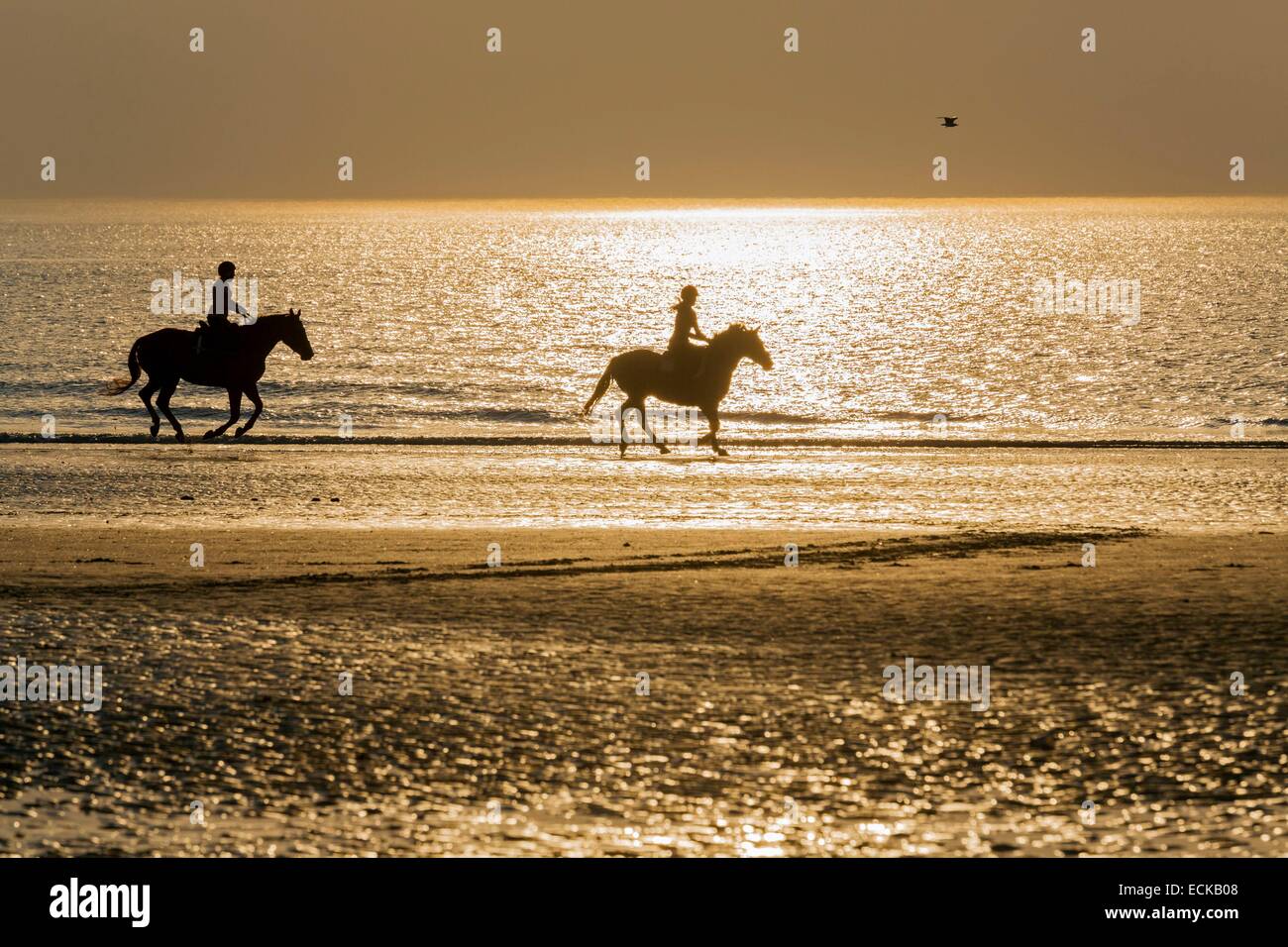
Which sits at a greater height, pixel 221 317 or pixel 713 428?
pixel 221 317

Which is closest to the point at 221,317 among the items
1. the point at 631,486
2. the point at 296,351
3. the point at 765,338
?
the point at 296,351

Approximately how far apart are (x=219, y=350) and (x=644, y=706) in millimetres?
18298

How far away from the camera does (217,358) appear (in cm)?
2720

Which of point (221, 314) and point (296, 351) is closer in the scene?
point (221, 314)

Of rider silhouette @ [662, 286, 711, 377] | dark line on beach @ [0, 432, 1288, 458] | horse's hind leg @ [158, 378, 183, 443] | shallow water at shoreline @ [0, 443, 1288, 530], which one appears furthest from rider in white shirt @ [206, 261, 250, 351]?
rider silhouette @ [662, 286, 711, 377]

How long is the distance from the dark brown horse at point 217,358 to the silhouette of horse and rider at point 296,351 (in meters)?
0.01

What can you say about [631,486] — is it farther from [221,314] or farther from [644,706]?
[644,706]

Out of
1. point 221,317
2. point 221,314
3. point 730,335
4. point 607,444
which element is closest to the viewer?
point 221,317

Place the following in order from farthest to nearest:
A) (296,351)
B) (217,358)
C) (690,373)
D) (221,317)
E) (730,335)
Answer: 1. (690,373)
2. (730,335)
3. (296,351)
4. (217,358)
5. (221,317)

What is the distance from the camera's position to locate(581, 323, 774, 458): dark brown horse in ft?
90.0

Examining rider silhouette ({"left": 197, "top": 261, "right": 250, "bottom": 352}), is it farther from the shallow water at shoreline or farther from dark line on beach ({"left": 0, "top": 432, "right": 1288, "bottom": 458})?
dark line on beach ({"left": 0, "top": 432, "right": 1288, "bottom": 458})

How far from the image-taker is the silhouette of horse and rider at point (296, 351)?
26.8m

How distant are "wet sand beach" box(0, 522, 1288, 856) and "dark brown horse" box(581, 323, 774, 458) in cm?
1123

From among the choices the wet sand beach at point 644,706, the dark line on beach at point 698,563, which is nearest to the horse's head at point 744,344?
the dark line on beach at point 698,563
